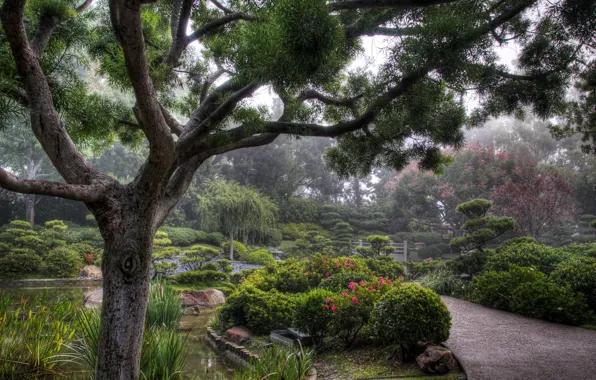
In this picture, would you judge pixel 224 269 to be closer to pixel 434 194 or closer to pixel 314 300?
pixel 314 300

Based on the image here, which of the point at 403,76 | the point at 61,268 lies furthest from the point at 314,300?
the point at 61,268

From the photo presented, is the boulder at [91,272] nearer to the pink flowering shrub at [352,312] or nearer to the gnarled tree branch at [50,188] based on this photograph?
the pink flowering shrub at [352,312]

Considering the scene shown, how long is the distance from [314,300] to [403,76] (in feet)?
10.4

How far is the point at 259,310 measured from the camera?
5.71 meters

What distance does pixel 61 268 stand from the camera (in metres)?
11.6

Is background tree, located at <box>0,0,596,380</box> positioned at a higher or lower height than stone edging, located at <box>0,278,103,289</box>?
higher

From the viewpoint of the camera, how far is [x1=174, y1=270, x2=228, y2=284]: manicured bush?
34.8ft

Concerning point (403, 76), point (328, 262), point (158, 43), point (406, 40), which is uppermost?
point (158, 43)

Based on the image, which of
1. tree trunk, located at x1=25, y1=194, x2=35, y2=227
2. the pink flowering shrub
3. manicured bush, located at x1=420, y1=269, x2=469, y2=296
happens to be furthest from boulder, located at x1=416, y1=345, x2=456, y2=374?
tree trunk, located at x1=25, y1=194, x2=35, y2=227

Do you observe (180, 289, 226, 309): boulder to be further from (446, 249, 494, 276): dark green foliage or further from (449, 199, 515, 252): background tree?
(449, 199, 515, 252): background tree

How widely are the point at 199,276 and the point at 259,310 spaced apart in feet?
18.2

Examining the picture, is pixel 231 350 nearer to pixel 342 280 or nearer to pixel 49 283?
pixel 342 280

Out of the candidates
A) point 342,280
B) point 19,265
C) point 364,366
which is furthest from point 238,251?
point 364,366

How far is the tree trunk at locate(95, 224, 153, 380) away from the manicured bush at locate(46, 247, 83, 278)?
34.7 ft
